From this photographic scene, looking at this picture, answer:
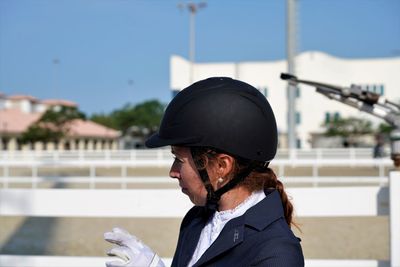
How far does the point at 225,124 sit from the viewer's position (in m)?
1.54

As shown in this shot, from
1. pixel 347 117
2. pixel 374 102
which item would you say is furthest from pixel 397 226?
pixel 347 117

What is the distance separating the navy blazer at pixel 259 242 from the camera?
51.5 inches

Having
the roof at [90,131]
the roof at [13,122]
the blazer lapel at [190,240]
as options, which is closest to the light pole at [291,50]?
the blazer lapel at [190,240]

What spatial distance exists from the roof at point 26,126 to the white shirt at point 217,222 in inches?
1763

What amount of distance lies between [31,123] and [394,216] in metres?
49.0

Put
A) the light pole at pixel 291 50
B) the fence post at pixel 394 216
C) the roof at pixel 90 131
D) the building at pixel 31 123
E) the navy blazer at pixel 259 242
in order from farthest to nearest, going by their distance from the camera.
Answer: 1. the roof at pixel 90 131
2. the building at pixel 31 123
3. the light pole at pixel 291 50
4. the fence post at pixel 394 216
5. the navy blazer at pixel 259 242

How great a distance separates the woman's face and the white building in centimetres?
4921

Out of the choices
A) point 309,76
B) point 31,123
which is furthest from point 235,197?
point 309,76

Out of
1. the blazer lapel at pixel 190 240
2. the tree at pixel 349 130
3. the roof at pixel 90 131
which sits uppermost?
the blazer lapel at pixel 190 240

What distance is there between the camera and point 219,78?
65.9 inches

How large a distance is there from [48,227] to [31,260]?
198 inches

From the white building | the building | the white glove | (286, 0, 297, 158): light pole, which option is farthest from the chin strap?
the white building

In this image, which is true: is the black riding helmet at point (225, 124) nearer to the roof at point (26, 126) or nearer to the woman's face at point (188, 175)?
the woman's face at point (188, 175)

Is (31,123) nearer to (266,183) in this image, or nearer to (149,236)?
(149,236)
